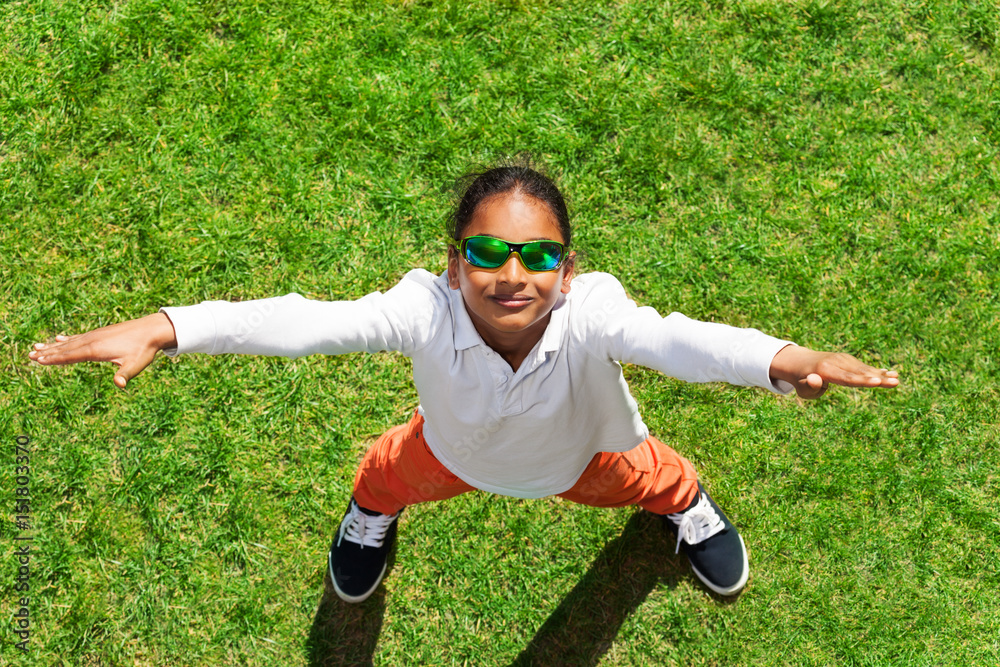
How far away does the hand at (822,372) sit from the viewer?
6.21 ft

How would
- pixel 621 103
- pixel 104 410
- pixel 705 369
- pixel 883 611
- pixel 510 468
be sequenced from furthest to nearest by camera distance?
pixel 621 103 → pixel 104 410 → pixel 883 611 → pixel 510 468 → pixel 705 369

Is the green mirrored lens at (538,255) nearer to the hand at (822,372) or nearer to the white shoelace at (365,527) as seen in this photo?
the hand at (822,372)

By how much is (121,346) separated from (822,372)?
5.70 feet

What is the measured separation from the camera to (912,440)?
3.96 metres

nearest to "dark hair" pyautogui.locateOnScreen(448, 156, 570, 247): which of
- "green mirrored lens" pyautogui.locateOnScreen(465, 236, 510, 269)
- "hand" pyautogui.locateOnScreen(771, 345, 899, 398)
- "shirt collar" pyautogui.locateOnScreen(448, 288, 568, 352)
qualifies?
"green mirrored lens" pyautogui.locateOnScreen(465, 236, 510, 269)

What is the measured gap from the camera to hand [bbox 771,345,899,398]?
6.21ft

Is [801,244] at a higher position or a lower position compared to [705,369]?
lower

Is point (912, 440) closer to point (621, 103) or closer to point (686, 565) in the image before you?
point (686, 565)

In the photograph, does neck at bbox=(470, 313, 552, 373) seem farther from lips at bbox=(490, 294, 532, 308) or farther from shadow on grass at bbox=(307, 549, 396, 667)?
shadow on grass at bbox=(307, 549, 396, 667)

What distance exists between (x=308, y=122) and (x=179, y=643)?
8.72ft

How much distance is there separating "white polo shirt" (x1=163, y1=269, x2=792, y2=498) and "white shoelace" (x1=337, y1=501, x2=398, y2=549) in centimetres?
99

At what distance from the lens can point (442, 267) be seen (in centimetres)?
416

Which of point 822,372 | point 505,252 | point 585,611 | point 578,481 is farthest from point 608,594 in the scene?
point 822,372

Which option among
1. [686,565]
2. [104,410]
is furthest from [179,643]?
[686,565]
